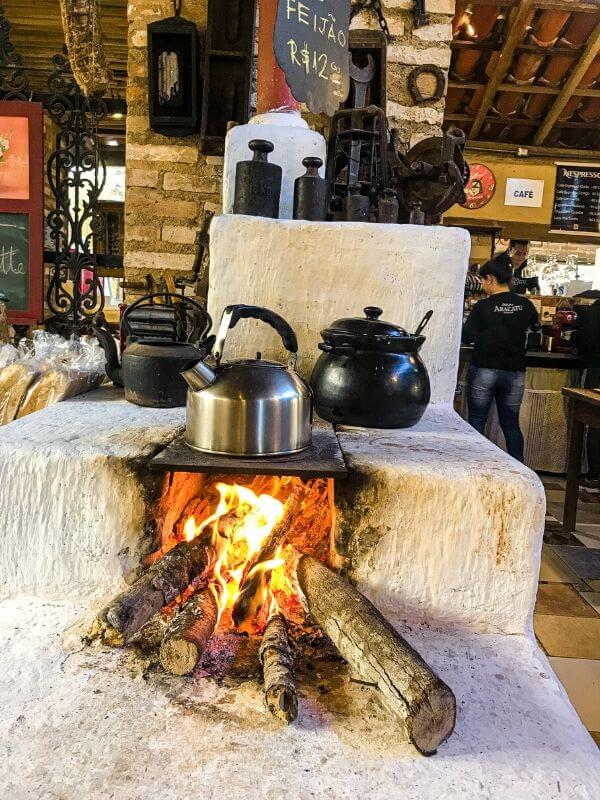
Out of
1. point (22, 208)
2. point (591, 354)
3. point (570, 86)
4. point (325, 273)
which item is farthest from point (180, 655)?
point (570, 86)

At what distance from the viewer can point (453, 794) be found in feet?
3.04

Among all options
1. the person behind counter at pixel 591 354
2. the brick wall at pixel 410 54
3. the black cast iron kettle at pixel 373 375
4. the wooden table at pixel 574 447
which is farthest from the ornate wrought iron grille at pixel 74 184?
the person behind counter at pixel 591 354

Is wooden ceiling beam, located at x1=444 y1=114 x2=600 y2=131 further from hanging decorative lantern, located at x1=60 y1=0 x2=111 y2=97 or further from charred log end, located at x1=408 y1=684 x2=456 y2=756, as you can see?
charred log end, located at x1=408 y1=684 x2=456 y2=756

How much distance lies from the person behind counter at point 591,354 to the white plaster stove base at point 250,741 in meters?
4.30

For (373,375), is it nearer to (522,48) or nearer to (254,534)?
(254,534)

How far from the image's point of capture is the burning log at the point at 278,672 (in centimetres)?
107

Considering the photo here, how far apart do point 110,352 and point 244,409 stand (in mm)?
889

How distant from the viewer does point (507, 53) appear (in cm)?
679

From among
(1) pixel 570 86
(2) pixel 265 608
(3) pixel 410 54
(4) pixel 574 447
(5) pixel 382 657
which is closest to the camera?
(5) pixel 382 657

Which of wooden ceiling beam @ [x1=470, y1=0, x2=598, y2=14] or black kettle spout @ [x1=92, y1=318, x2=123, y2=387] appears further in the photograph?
wooden ceiling beam @ [x1=470, y1=0, x2=598, y2=14]

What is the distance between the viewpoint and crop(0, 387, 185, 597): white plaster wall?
1.40 meters

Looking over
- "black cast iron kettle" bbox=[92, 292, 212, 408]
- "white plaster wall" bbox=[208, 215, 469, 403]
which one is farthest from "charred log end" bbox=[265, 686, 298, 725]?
"white plaster wall" bbox=[208, 215, 469, 403]

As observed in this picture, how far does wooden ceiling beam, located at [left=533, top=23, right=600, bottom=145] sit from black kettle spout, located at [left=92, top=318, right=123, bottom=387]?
7.03 m

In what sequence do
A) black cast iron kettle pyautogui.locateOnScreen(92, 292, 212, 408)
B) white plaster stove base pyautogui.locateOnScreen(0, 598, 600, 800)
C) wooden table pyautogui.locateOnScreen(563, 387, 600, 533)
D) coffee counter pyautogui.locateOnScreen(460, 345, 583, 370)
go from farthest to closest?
coffee counter pyautogui.locateOnScreen(460, 345, 583, 370)
wooden table pyautogui.locateOnScreen(563, 387, 600, 533)
black cast iron kettle pyautogui.locateOnScreen(92, 292, 212, 408)
white plaster stove base pyautogui.locateOnScreen(0, 598, 600, 800)
